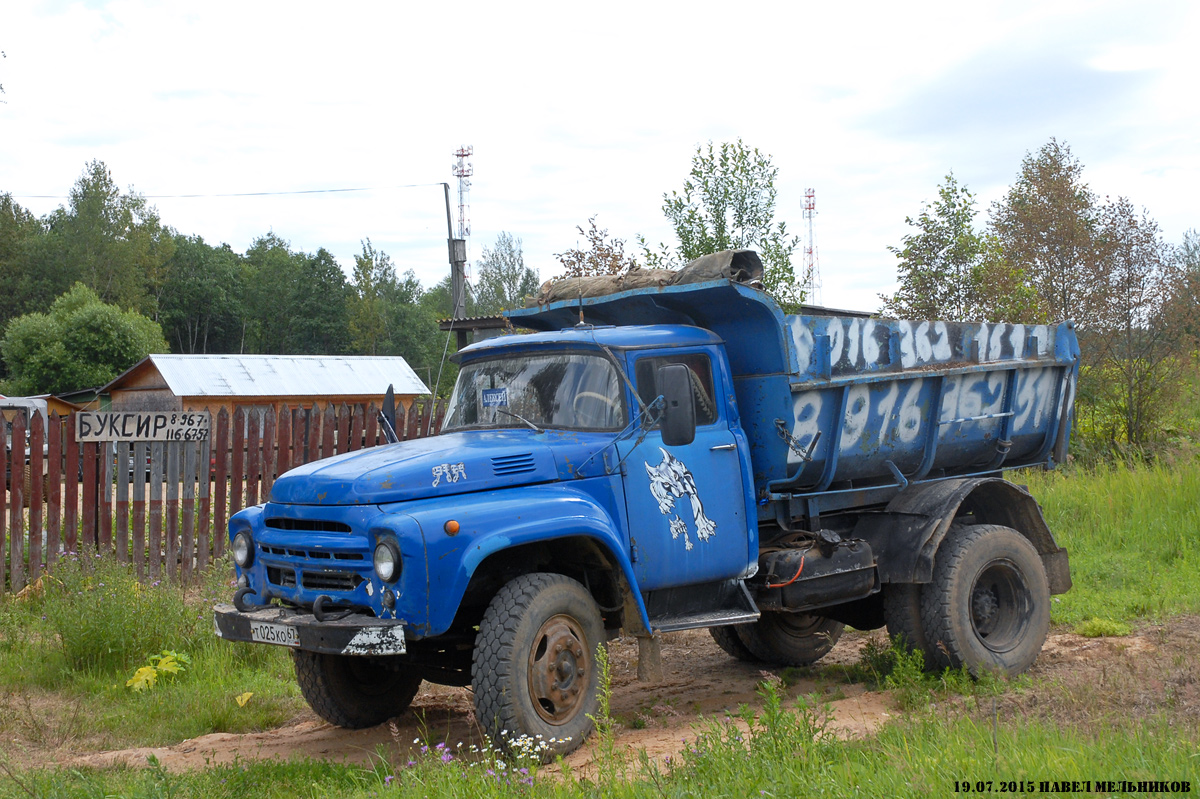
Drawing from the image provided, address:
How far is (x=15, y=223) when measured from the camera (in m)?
57.1

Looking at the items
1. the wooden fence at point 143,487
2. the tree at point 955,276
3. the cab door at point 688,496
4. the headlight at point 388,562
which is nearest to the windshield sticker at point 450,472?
the headlight at point 388,562

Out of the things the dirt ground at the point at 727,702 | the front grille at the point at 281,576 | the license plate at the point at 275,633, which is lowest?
the dirt ground at the point at 727,702

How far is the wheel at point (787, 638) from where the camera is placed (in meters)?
7.51

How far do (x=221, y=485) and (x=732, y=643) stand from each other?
17.1 feet

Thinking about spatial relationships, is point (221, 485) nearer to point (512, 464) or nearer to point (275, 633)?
point (275, 633)

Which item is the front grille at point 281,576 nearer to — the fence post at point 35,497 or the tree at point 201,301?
the fence post at point 35,497

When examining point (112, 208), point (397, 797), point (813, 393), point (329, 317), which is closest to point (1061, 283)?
point (813, 393)

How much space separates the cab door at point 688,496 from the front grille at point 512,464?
0.56 metres

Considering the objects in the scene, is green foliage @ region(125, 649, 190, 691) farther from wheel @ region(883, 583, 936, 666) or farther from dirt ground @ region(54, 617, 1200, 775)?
wheel @ region(883, 583, 936, 666)

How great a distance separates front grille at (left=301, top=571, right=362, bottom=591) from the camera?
4.77 meters

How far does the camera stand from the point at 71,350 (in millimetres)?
43469

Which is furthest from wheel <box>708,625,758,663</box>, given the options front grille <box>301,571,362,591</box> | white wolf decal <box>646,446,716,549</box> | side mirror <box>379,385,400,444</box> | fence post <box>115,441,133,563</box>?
fence post <box>115,441,133,563</box>

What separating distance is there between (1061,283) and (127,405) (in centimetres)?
2969

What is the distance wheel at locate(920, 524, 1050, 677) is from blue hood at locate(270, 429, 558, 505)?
286 centimetres
